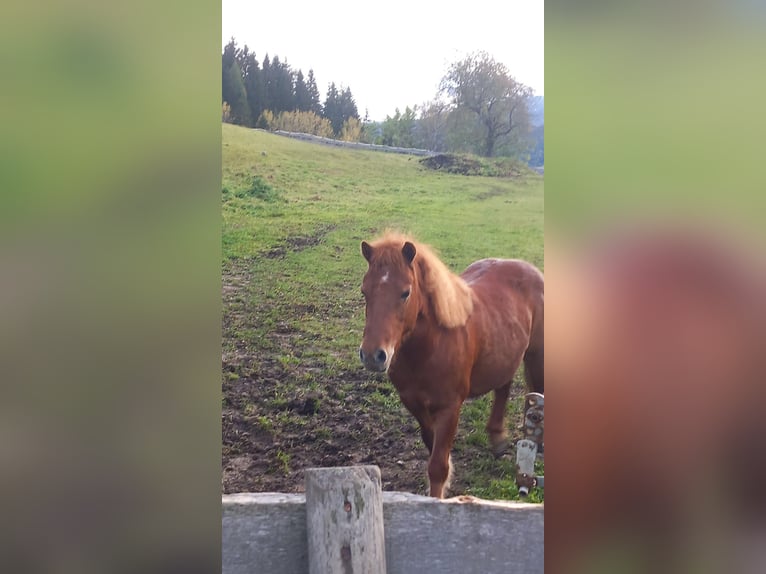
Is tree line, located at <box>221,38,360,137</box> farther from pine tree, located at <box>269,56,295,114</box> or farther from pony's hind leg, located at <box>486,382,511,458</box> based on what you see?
pony's hind leg, located at <box>486,382,511,458</box>

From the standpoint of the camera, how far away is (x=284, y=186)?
8.58 ft

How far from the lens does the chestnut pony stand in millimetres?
2590

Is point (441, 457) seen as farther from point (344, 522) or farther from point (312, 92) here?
point (312, 92)

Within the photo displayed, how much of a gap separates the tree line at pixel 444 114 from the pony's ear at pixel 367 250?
0.41m

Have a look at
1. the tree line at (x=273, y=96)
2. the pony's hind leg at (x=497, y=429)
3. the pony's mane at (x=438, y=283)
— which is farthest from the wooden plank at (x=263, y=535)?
the tree line at (x=273, y=96)

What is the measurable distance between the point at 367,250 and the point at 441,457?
33.6 inches

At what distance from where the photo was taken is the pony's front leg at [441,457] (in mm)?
2615

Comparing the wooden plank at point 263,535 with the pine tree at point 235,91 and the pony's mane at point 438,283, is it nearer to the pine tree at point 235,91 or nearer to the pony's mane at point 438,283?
the pony's mane at point 438,283
